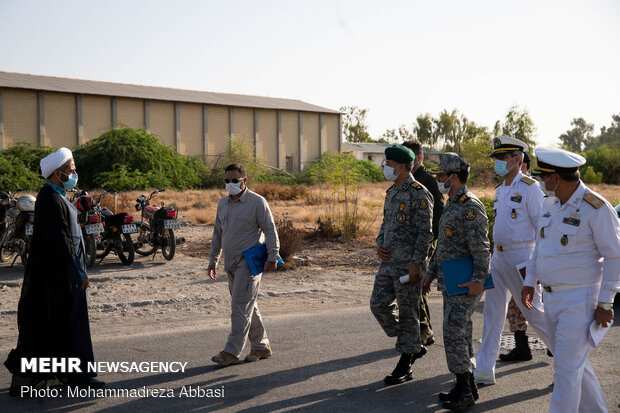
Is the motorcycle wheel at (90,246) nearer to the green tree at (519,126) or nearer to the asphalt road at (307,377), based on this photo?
the asphalt road at (307,377)

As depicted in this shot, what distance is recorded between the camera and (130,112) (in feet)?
148

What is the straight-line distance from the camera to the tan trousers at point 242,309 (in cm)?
597

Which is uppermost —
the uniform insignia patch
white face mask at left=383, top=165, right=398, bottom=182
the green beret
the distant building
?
the distant building

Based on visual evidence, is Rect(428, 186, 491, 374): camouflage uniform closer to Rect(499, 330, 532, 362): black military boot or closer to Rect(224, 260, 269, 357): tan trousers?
Rect(499, 330, 532, 362): black military boot

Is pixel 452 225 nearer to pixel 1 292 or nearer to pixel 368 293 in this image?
pixel 368 293

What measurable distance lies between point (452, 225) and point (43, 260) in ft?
11.5

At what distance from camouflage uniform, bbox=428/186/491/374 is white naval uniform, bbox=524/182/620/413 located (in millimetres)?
768

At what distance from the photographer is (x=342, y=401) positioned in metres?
5.01

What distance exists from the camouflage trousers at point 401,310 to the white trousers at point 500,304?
63 centimetres

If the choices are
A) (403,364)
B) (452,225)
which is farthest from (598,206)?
(403,364)

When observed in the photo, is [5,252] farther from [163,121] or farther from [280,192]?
[163,121]

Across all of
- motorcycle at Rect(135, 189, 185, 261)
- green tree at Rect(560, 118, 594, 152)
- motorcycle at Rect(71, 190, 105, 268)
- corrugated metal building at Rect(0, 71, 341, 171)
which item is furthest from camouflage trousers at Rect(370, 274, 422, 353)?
green tree at Rect(560, 118, 594, 152)

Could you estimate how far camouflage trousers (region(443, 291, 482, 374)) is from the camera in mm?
4848

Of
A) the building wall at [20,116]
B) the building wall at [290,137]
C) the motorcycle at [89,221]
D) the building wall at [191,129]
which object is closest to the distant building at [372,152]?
the building wall at [290,137]
